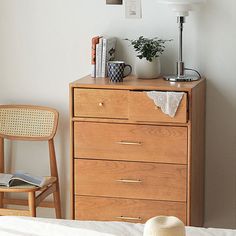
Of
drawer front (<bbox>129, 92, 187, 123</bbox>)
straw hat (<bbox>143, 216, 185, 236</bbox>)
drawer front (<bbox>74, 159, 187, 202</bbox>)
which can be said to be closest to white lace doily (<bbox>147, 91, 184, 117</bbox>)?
drawer front (<bbox>129, 92, 187, 123</bbox>)

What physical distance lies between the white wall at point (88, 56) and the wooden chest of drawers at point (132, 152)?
23 centimetres

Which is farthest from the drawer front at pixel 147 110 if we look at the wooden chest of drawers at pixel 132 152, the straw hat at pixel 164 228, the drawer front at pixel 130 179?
the straw hat at pixel 164 228

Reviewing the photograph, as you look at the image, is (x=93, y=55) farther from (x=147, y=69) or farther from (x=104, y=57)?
(x=147, y=69)

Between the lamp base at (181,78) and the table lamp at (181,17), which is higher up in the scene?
the table lamp at (181,17)

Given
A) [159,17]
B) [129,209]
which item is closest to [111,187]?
[129,209]

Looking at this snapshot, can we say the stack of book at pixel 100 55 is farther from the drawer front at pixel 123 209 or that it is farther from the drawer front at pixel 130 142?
the drawer front at pixel 123 209

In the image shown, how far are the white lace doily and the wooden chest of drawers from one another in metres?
0.03

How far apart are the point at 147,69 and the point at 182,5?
0.40 m

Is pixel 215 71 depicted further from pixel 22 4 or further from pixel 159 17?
pixel 22 4

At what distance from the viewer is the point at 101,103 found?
351cm

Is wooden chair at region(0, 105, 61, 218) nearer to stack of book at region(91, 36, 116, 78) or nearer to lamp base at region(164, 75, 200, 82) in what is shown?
stack of book at region(91, 36, 116, 78)

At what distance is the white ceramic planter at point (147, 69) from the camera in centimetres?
369

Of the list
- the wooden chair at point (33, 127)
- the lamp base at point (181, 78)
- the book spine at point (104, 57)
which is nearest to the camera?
the lamp base at point (181, 78)

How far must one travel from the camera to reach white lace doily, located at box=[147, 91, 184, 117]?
11.1 feet
